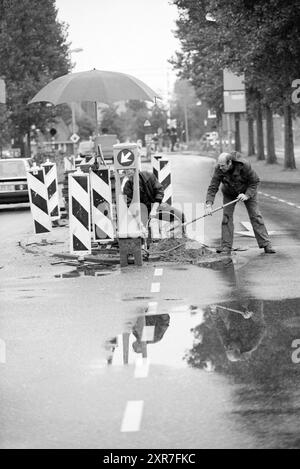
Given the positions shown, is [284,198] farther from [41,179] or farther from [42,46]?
[42,46]

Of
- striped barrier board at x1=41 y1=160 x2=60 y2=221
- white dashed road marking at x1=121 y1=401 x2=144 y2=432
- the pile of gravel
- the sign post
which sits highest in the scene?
the sign post

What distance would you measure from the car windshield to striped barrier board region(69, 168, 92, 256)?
14.4m

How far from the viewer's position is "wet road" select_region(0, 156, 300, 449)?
19.3 ft

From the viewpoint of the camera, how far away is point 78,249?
15.7 metres

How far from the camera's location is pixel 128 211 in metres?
14.5

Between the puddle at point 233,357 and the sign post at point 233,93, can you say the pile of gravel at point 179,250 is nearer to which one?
the puddle at point 233,357

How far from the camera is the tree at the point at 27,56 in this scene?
2319 inches

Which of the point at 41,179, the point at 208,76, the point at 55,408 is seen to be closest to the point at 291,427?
the point at 55,408

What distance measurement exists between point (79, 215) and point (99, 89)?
2.08 metres

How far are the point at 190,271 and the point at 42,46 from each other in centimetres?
5067

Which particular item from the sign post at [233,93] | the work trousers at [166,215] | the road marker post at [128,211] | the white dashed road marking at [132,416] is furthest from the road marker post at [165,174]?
the sign post at [233,93]

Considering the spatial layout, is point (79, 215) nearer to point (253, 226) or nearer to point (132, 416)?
point (253, 226)

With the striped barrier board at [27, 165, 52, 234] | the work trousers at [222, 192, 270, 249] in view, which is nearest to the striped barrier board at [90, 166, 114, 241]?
the work trousers at [222, 192, 270, 249]

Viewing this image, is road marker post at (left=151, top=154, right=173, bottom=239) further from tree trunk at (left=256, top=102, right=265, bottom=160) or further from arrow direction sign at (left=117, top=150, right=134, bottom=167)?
tree trunk at (left=256, top=102, right=265, bottom=160)
